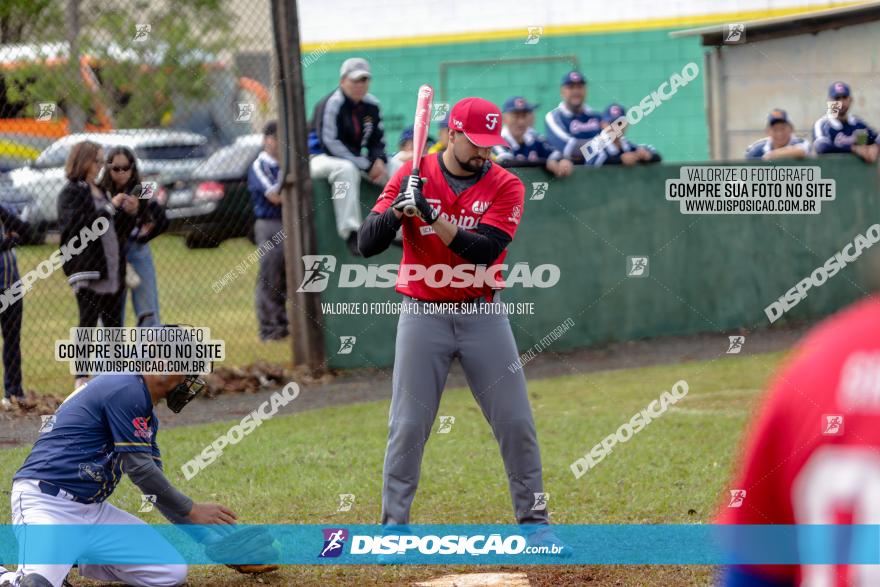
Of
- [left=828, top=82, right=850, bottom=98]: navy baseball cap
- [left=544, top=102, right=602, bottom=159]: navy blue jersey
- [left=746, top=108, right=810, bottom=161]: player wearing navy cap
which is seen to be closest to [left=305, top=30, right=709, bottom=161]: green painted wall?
[left=746, top=108, right=810, bottom=161]: player wearing navy cap

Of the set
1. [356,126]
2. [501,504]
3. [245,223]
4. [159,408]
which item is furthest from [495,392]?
[245,223]

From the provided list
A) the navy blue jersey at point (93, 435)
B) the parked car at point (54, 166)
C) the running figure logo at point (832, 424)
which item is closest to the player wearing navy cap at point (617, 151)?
the parked car at point (54, 166)

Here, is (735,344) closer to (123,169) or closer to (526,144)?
(526,144)

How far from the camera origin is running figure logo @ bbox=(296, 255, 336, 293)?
→ 11.4m

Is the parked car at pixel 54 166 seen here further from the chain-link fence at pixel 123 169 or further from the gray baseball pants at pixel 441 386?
the gray baseball pants at pixel 441 386

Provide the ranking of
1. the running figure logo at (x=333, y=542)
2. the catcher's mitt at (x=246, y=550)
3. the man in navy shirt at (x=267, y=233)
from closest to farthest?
the catcher's mitt at (x=246, y=550) → the running figure logo at (x=333, y=542) → the man in navy shirt at (x=267, y=233)

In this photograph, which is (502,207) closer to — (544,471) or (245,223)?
(544,471)

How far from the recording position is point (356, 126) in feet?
37.1

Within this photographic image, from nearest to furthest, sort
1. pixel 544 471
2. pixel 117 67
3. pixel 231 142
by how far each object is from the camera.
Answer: pixel 544 471
pixel 117 67
pixel 231 142

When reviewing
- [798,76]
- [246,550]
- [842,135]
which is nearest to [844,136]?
[842,135]

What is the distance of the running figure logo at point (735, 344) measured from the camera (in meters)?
12.5

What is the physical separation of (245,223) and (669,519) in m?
6.57

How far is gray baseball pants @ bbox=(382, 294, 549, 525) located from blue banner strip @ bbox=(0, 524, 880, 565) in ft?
0.94

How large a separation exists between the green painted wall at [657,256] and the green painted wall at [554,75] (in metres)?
5.46
